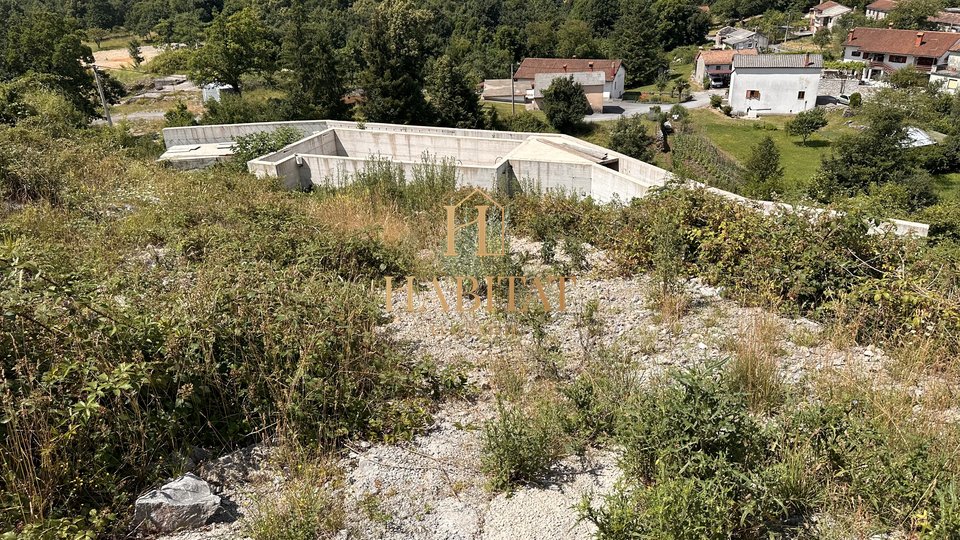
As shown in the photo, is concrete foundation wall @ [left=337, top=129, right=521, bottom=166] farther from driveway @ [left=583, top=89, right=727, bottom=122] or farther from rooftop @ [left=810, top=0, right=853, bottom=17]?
rooftop @ [left=810, top=0, right=853, bottom=17]

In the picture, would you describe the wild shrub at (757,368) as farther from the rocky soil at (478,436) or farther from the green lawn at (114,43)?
the green lawn at (114,43)

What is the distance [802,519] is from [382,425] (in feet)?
7.72

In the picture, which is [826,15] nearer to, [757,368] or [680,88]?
[680,88]

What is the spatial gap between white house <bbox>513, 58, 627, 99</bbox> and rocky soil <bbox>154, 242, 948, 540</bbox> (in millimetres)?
38347

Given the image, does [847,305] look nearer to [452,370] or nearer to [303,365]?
[452,370]

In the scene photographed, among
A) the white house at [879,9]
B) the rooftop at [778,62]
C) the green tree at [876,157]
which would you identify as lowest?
the green tree at [876,157]

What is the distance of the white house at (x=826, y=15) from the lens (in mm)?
56906

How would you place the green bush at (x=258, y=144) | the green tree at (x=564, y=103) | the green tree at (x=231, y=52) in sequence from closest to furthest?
the green bush at (x=258, y=144) < the green tree at (x=231, y=52) < the green tree at (x=564, y=103)

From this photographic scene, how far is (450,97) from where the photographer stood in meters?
28.8

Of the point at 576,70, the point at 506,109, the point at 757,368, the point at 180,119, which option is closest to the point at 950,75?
the point at 576,70

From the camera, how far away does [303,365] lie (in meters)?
3.47

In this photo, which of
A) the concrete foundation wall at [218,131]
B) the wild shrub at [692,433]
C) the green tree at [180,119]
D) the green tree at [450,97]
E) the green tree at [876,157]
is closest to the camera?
the wild shrub at [692,433]

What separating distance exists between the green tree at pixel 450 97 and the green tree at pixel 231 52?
871cm

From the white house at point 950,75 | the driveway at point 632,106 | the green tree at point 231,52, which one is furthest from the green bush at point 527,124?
the white house at point 950,75
